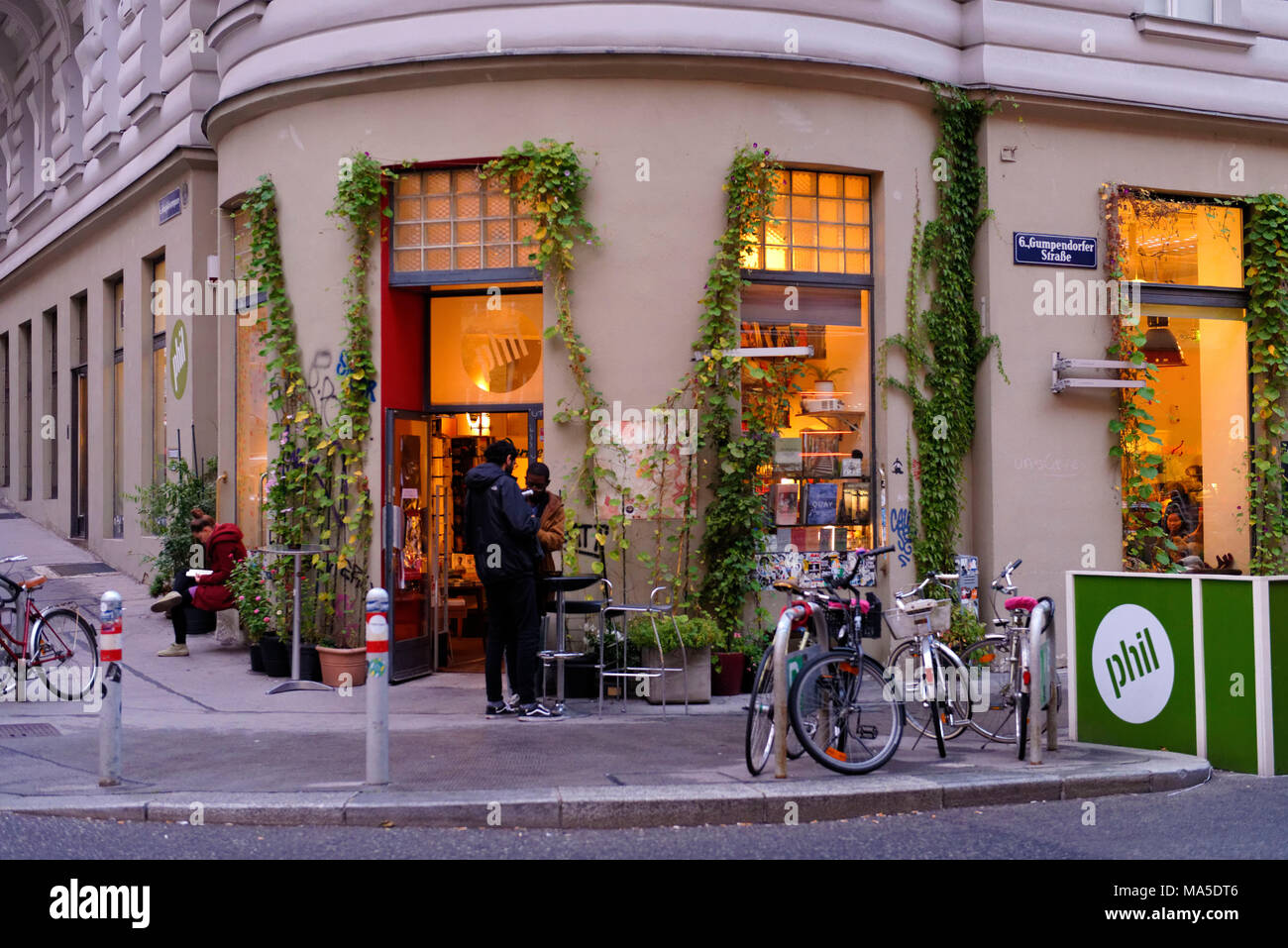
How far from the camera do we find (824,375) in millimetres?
11891

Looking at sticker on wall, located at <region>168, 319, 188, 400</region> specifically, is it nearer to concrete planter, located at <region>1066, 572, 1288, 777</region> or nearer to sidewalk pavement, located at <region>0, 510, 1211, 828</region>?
sidewalk pavement, located at <region>0, 510, 1211, 828</region>

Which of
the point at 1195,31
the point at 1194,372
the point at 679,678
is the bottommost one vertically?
the point at 679,678

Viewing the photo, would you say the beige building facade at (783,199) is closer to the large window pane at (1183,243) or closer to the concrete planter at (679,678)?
the large window pane at (1183,243)

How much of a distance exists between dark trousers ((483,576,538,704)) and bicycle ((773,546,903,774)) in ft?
8.26

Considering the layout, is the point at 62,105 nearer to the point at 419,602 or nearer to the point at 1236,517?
the point at 419,602

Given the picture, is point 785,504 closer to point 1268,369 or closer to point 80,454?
point 1268,369

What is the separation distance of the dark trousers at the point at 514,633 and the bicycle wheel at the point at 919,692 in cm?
265

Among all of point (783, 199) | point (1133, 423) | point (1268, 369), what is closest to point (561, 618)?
point (783, 199)

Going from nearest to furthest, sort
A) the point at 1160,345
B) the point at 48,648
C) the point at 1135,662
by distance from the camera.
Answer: the point at 1135,662 → the point at 48,648 → the point at 1160,345

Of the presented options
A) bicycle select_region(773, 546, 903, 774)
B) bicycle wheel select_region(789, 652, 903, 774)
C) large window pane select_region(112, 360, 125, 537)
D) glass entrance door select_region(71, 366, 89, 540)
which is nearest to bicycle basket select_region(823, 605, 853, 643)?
bicycle select_region(773, 546, 903, 774)

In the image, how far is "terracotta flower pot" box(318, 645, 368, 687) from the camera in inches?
447

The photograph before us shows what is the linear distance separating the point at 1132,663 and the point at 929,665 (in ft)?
4.55

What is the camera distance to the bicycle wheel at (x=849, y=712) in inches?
304
